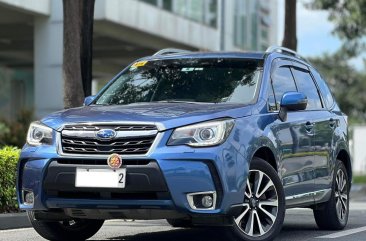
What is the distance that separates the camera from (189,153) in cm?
584

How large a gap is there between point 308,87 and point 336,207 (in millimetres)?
1359

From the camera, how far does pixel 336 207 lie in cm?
841

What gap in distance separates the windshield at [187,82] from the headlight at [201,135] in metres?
0.81

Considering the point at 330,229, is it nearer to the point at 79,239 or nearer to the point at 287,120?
the point at 287,120

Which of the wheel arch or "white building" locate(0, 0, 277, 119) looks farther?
"white building" locate(0, 0, 277, 119)

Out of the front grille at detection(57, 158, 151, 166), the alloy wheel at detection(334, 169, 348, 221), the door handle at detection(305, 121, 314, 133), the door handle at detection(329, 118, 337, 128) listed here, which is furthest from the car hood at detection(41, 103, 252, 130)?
the alloy wheel at detection(334, 169, 348, 221)

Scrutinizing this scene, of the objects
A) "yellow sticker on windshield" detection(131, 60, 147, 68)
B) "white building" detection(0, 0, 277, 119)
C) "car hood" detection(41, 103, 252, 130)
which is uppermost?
"white building" detection(0, 0, 277, 119)

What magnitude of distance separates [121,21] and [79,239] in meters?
15.5

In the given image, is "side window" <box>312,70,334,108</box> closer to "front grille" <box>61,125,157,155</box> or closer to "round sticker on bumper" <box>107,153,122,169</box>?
"front grille" <box>61,125,157,155</box>

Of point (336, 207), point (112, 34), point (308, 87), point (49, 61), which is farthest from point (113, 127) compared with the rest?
point (112, 34)

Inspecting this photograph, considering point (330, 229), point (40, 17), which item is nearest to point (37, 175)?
point (330, 229)

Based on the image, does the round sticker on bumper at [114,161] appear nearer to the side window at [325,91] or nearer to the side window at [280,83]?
the side window at [280,83]

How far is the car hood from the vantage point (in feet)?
19.7

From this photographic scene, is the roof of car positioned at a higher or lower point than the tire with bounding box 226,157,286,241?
higher
